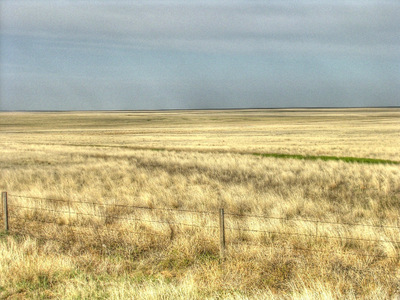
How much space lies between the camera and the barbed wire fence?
8.52 metres

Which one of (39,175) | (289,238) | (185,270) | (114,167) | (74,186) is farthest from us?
(114,167)

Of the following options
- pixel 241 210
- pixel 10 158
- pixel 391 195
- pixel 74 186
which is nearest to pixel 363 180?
pixel 391 195

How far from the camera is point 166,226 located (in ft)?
31.5

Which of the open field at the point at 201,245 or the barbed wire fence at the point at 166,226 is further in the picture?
the barbed wire fence at the point at 166,226

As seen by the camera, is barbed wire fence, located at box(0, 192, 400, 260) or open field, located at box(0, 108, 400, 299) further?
barbed wire fence, located at box(0, 192, 400, 260)

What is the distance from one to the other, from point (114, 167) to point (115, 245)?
16781 mm

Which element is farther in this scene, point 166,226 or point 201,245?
point 166,226

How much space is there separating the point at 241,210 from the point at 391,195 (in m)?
6.56

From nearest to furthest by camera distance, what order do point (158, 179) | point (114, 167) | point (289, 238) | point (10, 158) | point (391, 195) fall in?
1. point (289, 238)
2. point (391, 195)
3. point (158, 179)
4. point (114, 167)
5. point (10, 158)

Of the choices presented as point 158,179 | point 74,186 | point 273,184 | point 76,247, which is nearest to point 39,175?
point 74,186

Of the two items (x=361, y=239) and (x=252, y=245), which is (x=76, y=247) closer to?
(x=252, y=245)

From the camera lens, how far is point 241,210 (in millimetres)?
13078

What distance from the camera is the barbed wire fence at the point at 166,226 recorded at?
27.9 ft

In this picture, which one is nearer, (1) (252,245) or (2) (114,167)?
(1) (252,245)
